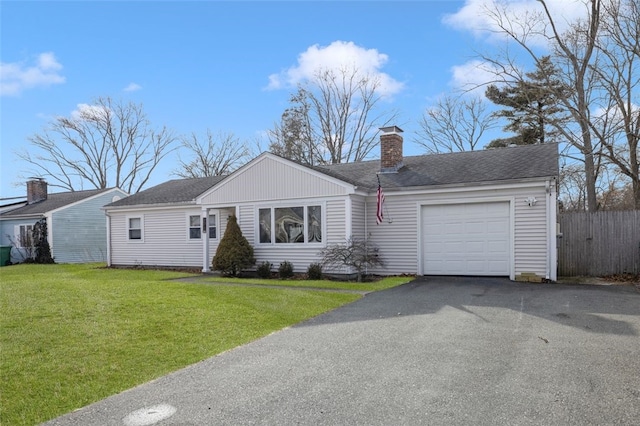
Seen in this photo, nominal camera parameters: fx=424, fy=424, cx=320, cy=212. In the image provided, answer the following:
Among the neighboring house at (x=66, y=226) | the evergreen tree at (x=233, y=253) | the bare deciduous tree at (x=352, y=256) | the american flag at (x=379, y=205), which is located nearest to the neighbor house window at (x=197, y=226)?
the evergreen tree at (x=233, y=253)

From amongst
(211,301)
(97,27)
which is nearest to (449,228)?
(211,301)

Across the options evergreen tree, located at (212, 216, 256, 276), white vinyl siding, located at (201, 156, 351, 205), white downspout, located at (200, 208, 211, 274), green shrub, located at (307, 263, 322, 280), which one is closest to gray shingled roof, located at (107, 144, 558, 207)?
white vinyl siding, located at (201, 156, 351, 205)

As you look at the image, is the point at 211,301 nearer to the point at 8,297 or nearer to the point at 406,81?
the point at 8,297

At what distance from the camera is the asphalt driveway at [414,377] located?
3.36m

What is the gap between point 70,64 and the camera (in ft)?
47.1

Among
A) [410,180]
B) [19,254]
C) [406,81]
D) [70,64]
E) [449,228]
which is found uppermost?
[406,81]

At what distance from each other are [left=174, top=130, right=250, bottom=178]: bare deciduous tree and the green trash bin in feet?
50.4

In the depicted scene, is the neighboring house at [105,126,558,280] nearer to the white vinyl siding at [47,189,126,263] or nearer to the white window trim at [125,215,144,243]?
the white window trim at [125,215,144,243]

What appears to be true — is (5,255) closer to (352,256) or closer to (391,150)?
(352,256)

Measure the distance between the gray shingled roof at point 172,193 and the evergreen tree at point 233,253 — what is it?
334 centimetres

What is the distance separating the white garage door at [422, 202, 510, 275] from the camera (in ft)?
38.3

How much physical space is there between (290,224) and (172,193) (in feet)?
23.3

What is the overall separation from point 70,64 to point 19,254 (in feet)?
45.0

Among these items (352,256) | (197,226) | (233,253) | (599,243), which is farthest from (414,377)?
(197,226)
